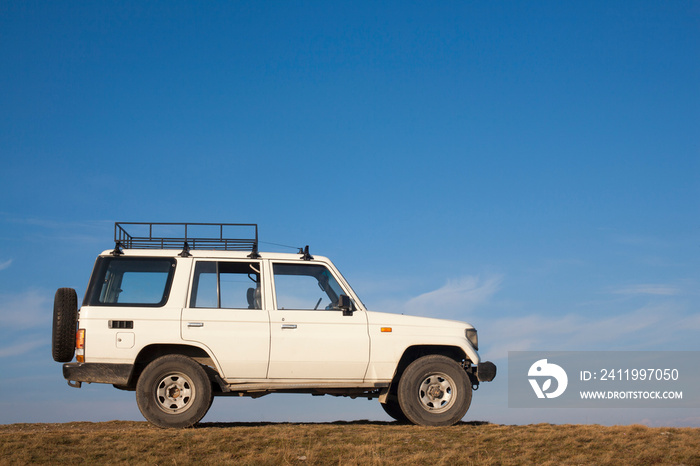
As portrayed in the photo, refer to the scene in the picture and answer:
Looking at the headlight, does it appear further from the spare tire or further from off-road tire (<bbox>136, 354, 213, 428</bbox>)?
the spare tire

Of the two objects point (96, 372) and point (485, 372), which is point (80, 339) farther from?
point (485, 372)

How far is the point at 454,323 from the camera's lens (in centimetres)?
1278

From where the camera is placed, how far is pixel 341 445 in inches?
401

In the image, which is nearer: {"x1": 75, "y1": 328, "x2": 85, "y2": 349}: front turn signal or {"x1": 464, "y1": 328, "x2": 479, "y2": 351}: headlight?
{"x1": 75, "y1": 328, "x2": 85, "y2": 349}: front turn signal

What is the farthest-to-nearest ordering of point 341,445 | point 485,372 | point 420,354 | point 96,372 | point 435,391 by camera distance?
1. point 420,354
2. point 485,372
3. point 435,391
4. point 96,372
5. point 341,445

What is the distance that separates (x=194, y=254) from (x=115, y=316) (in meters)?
1.60

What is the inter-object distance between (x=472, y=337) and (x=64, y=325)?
6.73 m

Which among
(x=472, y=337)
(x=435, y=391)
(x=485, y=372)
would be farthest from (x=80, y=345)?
(x=485, y=372)

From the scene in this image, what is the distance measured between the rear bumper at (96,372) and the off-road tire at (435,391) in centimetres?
443

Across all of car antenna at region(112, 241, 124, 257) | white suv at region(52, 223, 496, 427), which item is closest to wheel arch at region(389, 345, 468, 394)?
white suv at region(52, 223, 496, 427)

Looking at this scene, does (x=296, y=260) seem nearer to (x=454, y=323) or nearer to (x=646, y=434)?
(x=454, y=323)

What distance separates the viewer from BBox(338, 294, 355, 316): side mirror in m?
12.0

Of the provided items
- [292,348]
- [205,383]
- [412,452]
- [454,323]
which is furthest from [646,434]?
[205,383]

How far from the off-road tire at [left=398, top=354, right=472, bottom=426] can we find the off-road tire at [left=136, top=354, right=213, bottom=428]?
10.6 feet
